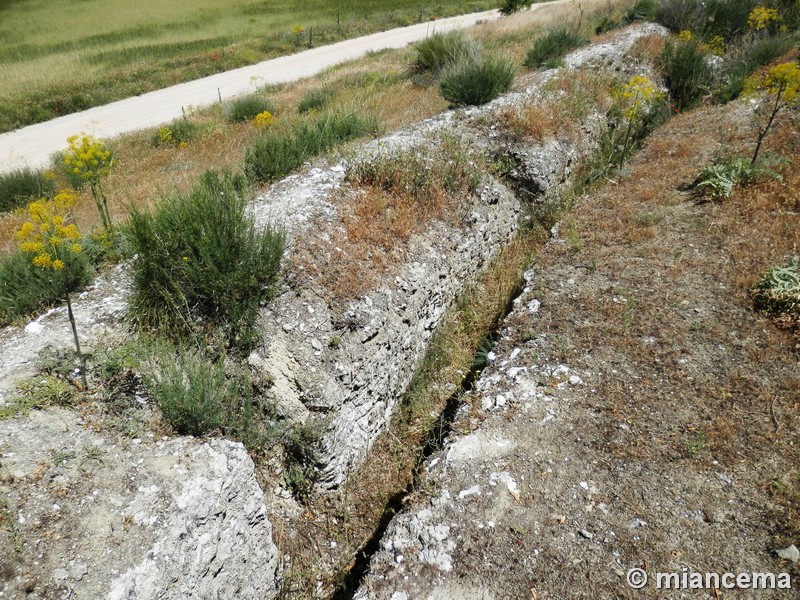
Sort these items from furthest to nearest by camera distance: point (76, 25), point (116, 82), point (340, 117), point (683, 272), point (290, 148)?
point (76, 25)
point (116, 82)
point (340, 117)
point (290, 148)
point (683, 272)

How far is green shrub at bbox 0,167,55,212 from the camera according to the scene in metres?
12.4

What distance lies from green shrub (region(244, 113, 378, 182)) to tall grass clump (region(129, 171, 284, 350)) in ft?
10.0

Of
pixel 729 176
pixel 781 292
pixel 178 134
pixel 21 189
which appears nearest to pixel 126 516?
pixel 781 292

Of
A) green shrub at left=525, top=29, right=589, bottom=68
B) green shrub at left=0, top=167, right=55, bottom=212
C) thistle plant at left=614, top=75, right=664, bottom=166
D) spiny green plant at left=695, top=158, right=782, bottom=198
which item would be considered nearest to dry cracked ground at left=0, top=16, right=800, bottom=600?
spiny green plant at left=695, top=158, right=782, bottom=198

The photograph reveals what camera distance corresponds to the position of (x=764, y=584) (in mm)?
3586

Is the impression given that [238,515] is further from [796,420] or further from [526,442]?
[796,420]

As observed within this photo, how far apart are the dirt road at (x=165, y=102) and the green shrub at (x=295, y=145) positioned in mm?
11470

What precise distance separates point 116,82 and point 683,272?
2792cm

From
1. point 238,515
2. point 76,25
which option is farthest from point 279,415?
point 76,25

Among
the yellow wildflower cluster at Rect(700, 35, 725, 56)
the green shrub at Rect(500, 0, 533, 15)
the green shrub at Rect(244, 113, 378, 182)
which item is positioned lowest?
the green shrub at Rect(244, 113, 378, 182)

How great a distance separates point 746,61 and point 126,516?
16.6 meters

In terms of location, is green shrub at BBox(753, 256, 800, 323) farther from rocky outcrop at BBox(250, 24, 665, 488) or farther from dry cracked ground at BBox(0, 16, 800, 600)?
Result: rocky outcrop at BBox(250, 24, 665, 488)

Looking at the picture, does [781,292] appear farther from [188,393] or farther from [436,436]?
[188,393]

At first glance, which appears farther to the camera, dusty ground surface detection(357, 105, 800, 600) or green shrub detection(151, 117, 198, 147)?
green shrub detection(151, 117, 198, 147)
